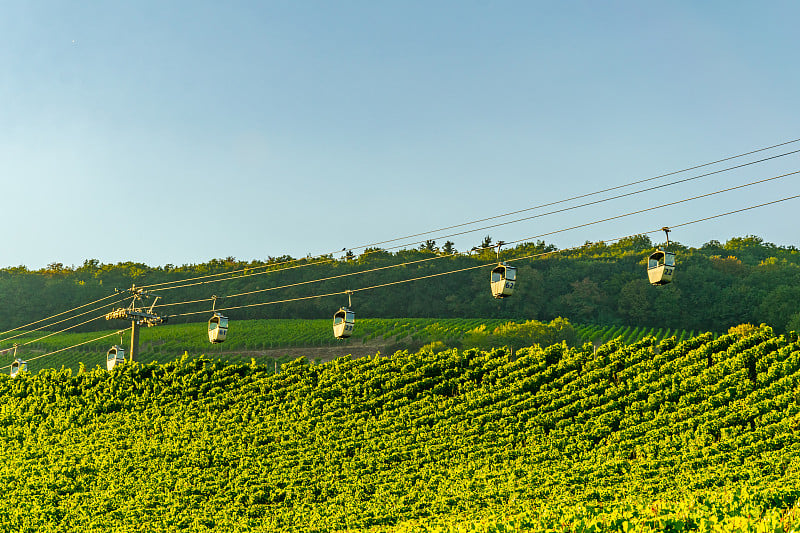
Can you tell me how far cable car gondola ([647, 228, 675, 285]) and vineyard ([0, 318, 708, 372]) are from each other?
4506 cm

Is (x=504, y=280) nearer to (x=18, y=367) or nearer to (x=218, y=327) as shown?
(x=218, y=327)

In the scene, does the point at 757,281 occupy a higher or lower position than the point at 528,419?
higher

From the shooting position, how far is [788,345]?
1759 cm

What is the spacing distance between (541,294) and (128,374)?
53.6m

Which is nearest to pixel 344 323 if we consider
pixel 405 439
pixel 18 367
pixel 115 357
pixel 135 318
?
pixel 405 439

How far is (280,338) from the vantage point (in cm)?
5988

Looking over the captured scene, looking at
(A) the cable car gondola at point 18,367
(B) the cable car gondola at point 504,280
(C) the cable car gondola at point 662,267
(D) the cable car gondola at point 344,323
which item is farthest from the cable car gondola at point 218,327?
(A) the cable car gondola at point 18,367

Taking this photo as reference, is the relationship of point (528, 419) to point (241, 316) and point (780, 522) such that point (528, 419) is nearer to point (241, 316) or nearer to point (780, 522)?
point (780, 522)

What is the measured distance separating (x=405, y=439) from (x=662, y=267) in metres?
7.91

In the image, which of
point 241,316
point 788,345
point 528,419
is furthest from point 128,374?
point 241,316

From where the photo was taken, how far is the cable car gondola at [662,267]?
33.3 ft

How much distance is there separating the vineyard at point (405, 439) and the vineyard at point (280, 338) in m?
34.5

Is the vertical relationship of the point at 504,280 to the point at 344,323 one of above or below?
above

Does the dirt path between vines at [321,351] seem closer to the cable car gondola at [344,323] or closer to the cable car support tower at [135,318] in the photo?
the cable car support tower at [135,318]
